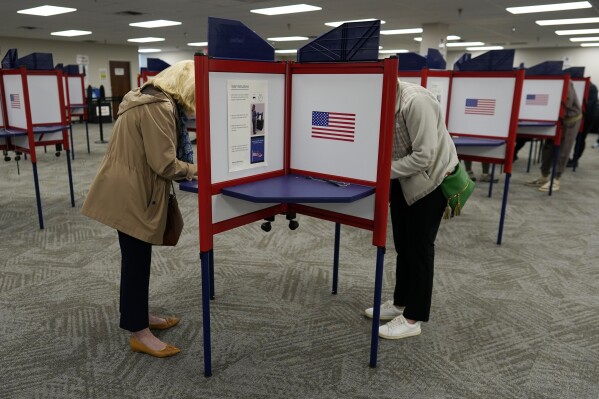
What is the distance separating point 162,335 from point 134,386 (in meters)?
0.36

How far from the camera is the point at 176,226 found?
1911 mm

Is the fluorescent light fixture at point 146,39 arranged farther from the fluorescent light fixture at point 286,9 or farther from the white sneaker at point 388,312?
the white sneaker at point 388,312

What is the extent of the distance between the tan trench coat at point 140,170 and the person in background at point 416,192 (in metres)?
0.83

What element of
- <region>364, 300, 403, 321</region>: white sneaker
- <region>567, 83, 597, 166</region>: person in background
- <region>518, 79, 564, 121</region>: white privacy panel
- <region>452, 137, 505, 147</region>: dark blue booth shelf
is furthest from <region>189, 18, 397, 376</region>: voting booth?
<region>567, 83, 597, 166</region>: person in background

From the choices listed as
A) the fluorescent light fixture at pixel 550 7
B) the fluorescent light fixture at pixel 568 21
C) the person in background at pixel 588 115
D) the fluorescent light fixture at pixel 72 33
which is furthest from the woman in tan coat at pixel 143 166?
the fluorescent light fixture at pixel 72 33

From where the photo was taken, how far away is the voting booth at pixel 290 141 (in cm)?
154

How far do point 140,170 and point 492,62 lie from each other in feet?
8.64

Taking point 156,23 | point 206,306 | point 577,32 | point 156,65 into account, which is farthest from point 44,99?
point 577,32

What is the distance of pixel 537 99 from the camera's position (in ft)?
15.5

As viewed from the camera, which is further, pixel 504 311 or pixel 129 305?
pixel 504 311

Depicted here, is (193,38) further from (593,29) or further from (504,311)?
(504,311)

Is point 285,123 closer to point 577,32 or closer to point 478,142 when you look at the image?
point 478,142

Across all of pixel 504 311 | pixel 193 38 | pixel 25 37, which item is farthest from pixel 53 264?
pixel 25 37

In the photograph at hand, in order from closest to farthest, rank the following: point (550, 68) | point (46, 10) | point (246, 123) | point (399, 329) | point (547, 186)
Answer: point (246, 123)
point (399, 329)
point (550, 68)
point (547, 186)
point (46, 10)
